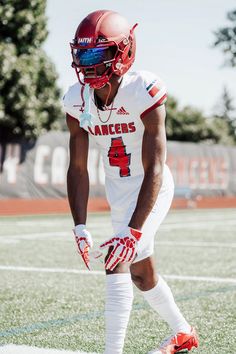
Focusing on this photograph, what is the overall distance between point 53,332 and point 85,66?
186 centimetres

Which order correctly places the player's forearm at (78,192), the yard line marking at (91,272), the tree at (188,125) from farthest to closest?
the tree at (188,125) → the yard line marking at (91,272) → the player's forearm at (78,192)

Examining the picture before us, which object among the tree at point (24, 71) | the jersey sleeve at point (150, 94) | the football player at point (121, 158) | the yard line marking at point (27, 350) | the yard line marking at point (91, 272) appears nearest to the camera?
the football player at point (121, 158)

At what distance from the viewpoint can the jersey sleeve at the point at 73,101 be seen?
3.96 m

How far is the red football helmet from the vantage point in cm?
365

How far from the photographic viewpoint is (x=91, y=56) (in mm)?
3660

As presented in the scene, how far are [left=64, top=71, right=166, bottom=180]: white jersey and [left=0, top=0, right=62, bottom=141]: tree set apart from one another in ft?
50.5

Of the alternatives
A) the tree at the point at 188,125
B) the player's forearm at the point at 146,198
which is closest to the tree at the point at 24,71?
the player's forearm at the point at 146,198

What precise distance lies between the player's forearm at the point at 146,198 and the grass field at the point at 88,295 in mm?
971

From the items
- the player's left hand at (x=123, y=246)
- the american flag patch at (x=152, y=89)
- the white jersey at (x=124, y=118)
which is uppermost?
the american flag patch at (x=152, y=89)

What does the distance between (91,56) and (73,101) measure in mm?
396

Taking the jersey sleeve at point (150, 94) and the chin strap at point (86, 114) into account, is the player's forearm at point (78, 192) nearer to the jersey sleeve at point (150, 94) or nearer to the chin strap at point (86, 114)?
the chin strap at point (86, 114)

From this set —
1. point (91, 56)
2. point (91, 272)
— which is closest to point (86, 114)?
point (91, 56)

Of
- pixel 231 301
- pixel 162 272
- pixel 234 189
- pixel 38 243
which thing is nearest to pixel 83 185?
pixel 231 301

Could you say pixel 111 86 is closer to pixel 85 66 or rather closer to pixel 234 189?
pixel 85 66
